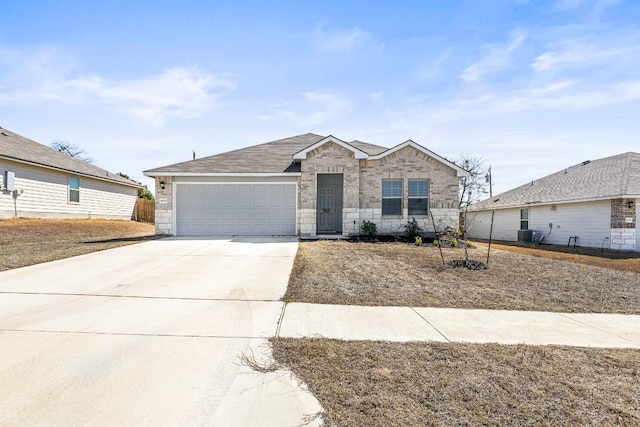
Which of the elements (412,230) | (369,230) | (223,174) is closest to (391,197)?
(412,230)

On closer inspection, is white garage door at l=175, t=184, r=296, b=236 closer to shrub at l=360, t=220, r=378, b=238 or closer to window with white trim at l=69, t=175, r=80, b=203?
shrub at l=360, t=220, r=378, b=238

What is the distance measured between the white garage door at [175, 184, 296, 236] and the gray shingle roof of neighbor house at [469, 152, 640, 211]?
1407cm

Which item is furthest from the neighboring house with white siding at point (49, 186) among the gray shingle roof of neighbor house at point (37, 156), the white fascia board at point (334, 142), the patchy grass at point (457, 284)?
the patchy grass at point (457, 284)

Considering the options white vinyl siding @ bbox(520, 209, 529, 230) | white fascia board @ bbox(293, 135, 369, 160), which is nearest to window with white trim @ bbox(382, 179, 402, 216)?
white fascia board @ bbox(293, 135, 369, 160)

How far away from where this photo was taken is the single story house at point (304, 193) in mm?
14898

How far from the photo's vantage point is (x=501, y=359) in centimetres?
358

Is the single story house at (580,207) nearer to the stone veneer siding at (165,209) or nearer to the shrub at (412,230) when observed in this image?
the shrub at (412,230)

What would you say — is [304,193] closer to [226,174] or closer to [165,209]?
[226,174]

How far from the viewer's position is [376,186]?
595 inches

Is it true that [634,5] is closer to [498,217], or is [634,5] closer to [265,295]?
[265,295]

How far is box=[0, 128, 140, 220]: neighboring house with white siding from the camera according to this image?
16.6 meters

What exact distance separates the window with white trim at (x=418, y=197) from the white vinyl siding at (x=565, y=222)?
7.00 feet

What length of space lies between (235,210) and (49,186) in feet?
38.7

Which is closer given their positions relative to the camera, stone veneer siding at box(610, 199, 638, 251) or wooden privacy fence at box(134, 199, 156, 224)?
stone veneer siding at box(610, 199, 638, 251)
